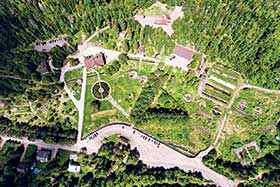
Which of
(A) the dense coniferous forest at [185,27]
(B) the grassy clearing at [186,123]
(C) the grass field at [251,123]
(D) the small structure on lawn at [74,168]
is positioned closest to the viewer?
(D) the small structure on lawn at [74,168]

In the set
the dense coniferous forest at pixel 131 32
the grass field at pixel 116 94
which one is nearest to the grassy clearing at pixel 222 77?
the dense coniferous forest at pixel 131 32

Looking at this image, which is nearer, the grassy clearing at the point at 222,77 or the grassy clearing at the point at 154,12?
the grassy clearing at the point at 222,77

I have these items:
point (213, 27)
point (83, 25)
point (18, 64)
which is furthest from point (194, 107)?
point (18, 64)

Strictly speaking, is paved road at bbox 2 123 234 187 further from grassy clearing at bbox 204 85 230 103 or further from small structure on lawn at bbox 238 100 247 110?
small structure on lawn at bbox 238 100 247 110

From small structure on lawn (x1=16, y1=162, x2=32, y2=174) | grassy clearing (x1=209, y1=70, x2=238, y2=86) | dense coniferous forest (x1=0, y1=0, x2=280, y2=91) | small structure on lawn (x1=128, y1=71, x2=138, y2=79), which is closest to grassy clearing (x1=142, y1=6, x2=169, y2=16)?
dense coniferous forest (x1=0, y1=0, x2=280, y2=91)

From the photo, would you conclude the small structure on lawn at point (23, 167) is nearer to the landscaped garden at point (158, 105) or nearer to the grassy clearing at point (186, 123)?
the landscaped garden at point (158, 105)

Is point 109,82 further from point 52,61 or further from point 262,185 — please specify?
point 262,185

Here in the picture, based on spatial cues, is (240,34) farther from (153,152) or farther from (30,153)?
(30,153)

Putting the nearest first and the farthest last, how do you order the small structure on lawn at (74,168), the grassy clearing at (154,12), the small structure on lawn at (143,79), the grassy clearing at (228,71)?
the small structure on lawn at (74,168), the grassy clearing at (228,71), the small structure on lawn at (143,79), the grassy clearing at (154,12)
